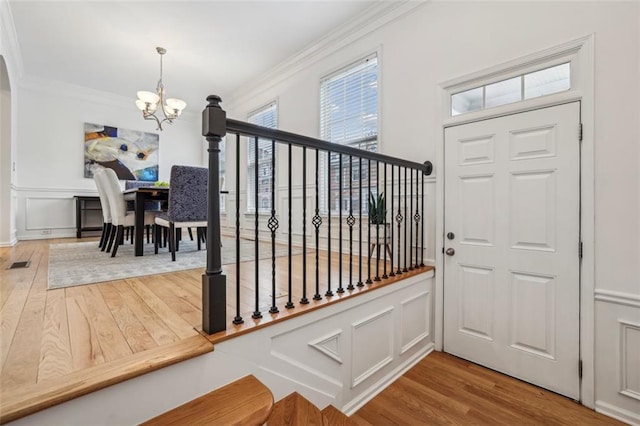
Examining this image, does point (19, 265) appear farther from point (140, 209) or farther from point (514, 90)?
point (514, 90)

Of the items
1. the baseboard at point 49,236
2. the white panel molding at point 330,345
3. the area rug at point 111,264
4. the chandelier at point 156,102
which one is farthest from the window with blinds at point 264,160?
the white panel molding at point 330,345

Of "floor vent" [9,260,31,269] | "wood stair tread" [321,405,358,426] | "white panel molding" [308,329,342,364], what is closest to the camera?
"wood stair tread" [321,405,358,426]

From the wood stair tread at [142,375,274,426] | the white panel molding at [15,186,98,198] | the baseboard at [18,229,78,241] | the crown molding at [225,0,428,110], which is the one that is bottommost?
the wood stair tread at [142,375,274,426]

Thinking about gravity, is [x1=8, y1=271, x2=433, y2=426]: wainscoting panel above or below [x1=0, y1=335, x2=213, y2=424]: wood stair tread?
below

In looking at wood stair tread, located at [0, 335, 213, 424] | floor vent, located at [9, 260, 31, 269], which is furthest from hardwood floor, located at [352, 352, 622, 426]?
floor vent, located at [9, 260, 31, 269]

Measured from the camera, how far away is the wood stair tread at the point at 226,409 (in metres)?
0.97

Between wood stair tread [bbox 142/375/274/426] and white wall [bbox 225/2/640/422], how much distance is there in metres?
2.05

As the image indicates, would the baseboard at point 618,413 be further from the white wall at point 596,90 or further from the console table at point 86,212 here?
the console table at point 86,212

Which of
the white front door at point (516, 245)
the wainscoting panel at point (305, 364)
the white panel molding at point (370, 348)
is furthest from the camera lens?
the white front door at point (516, 245)

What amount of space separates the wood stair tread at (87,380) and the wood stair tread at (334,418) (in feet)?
2.38

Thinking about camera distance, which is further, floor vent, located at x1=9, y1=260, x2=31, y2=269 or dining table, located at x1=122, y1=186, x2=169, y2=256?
dining table, located at x1=122, y1=186, x2=169, y2=256

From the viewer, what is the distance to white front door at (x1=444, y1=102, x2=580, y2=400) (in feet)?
6.23

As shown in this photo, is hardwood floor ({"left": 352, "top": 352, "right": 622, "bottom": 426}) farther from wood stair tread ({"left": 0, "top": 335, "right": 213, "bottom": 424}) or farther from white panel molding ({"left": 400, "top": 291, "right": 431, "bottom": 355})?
wood stair tread ({"left": 0, "top": 335, "right": 213, "bottom": 424})

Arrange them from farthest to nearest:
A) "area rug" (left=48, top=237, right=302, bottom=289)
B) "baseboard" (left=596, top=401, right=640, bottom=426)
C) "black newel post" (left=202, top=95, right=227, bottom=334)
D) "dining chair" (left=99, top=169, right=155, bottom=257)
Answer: "dining chair" (left=99, top=169, right=155, bottom=257) < "area rug" (left=48, top=237, right=302, bottom=289) < "baseboard" (left=596, top=401, right=640, bottom=426) < "black newel post" (left=202, top=95, right=227, bottom=334)
